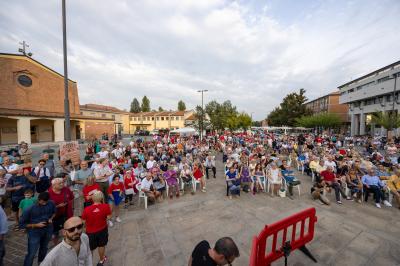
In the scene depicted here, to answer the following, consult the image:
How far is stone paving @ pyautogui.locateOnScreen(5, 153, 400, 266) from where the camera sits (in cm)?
354

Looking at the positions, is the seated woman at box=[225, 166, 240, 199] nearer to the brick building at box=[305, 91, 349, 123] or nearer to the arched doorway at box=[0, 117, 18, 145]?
the arched doorway at box=[0, 117, 18, 145]

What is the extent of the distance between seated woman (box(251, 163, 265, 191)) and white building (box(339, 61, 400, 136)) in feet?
87.3

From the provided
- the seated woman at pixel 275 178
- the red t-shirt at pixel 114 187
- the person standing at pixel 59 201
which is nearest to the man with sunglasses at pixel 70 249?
the person standing at pixel 59 201

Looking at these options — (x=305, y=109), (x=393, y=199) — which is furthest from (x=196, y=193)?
(x=305, y=109)

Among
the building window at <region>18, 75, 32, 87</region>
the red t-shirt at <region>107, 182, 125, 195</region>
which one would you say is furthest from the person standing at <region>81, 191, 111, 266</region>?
the building window at <region>18, 75, 32, 87</region>

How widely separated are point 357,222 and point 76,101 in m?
38.5

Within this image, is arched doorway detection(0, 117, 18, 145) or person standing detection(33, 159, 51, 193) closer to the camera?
person standing detection(33, 159, 51, 193)

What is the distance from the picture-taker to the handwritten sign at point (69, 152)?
562 centimetres

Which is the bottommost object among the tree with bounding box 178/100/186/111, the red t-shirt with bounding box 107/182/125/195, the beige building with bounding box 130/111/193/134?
the red t-shirt with bounding box 107/182/125/195

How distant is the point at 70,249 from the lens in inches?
80.4

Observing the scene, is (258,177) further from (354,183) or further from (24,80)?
(24,80)

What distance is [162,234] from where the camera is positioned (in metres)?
4.34

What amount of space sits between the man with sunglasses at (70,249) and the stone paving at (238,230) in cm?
159

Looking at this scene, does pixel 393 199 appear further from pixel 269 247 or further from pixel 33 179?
pixel 33 179
